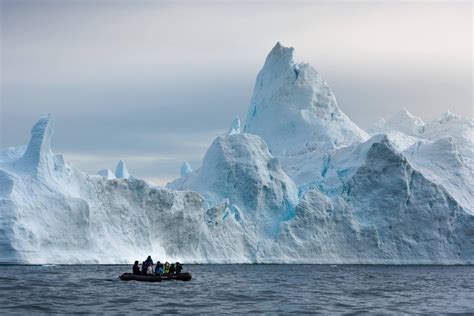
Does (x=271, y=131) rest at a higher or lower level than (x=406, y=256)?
higher

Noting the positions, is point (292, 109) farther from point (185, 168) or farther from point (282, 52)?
point (185, 168)

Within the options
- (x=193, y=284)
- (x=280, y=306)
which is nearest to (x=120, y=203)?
(x=193, y=284)

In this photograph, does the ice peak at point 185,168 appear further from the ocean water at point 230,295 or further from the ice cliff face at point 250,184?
the ocean water at point 230,295

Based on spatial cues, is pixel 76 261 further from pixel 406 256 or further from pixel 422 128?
pixel 422 128

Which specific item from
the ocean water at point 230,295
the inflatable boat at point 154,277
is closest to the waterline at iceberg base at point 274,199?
the ocean water at point 230,295

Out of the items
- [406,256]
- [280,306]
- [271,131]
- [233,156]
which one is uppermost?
[271,131]

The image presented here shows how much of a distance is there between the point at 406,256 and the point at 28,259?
40.8 metres

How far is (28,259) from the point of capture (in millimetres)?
64938

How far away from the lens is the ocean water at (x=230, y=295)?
1409 inches

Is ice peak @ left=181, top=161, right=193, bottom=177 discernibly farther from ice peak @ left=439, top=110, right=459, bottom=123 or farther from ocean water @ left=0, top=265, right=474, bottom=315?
ocean water @ left=0, top=265, right=474, bottom=315

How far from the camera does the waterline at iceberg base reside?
69.4 meters

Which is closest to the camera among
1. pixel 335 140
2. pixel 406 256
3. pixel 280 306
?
pixel 280 306

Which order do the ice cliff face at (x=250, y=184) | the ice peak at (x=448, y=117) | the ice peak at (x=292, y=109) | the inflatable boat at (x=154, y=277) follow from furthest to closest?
1. the ice peak at (x=448, y=117)
2. the ice peak at (x=292, y=109)
3. the ice cliff face at (x=250, y=184)
4. the inflatable boat at (x=154, y=277)

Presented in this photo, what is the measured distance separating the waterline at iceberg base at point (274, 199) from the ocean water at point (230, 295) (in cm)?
1142
